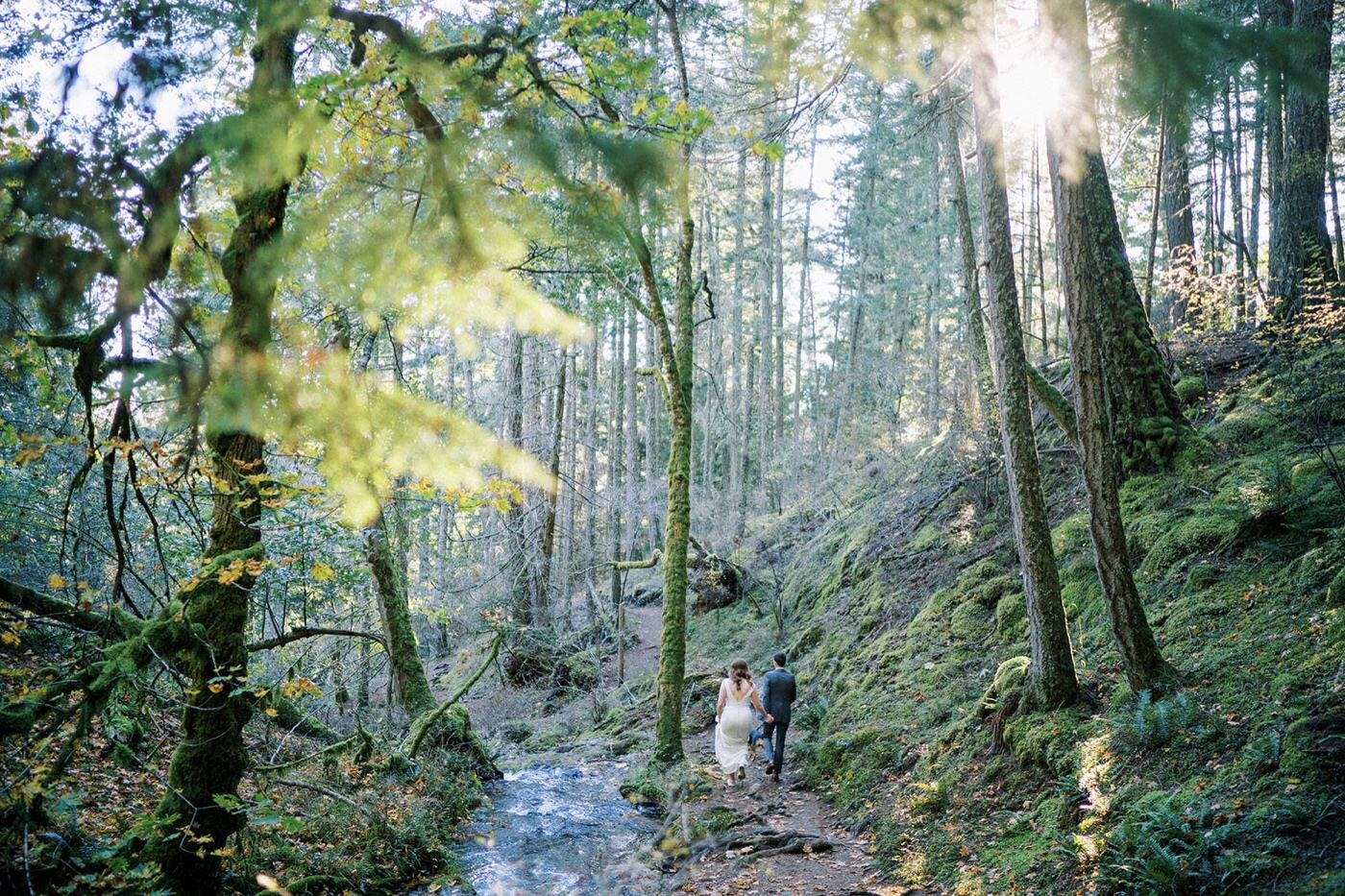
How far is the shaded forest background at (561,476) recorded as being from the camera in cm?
284

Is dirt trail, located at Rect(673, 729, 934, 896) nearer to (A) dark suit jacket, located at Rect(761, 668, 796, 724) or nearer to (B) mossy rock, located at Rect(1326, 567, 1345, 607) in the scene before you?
(A) dark suit jacket, located at Rect(761, 668, 796, 724)

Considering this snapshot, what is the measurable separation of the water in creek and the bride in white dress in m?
1.27

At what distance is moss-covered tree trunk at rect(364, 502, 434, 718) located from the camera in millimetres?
10011

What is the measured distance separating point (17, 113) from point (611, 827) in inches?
298

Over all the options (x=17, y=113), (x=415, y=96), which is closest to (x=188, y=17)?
(x=415, y=96)

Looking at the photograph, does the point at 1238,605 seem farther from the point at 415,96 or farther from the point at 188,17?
the point at 188,17

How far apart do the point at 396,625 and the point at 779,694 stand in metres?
5.29

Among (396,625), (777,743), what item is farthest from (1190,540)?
(396,625)

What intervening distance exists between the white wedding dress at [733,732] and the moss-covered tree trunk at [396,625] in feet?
12.9

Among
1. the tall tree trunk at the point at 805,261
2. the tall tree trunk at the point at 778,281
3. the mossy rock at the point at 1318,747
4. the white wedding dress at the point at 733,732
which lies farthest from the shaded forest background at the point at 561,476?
the tall tree trunk at the point at 805,261

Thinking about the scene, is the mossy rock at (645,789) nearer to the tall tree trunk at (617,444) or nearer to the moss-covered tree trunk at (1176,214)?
the moss-covered tree trunk at (1176,214)

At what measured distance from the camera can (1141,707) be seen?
5211 millimetres

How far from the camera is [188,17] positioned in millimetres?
2891

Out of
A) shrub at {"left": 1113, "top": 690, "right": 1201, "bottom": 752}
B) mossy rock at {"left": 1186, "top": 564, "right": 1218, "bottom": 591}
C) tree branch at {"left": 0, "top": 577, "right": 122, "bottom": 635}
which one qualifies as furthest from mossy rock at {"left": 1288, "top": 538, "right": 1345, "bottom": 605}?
tree branch at {"left": 0, "top": 577, "right": 122, "bottom": 635}
